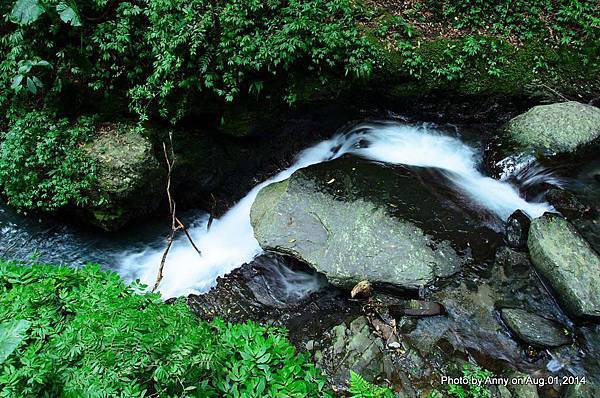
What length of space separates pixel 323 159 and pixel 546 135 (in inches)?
135

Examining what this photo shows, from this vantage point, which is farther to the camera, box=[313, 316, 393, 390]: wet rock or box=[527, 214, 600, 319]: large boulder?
box=[527, 214, 600, 319]: large boulder

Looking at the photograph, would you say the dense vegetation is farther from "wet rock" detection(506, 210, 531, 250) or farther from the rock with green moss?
"wet rock" detection(506, 210, 531, 250)

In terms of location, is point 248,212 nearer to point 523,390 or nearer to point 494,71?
point 523,390

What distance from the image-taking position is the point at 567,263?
455 cm

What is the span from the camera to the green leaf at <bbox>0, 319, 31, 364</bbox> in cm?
224

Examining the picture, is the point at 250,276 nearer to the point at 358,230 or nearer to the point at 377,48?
the point at 358,230

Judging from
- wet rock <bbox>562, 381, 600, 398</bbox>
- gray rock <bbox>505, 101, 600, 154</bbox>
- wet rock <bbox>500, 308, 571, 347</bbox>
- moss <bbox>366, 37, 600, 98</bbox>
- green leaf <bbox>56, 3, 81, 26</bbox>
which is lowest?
wet rock <bbox>562, 381, 600, 398</bbox>

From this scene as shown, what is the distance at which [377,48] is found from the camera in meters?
6.55

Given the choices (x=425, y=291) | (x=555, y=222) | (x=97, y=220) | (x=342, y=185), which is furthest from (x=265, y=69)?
(x=555, y=222)

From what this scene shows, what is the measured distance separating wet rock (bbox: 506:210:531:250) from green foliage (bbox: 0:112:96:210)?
5596 mm

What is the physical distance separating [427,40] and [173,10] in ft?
13.5

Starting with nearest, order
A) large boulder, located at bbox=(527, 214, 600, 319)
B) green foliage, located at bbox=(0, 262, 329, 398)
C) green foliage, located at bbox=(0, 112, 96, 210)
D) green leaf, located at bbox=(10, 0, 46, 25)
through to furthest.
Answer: green foliage, located at bbox=(0, 262, 329, 398)
large boulder, located at bbox=(527, 214, 600, 319)
green leaf, located at bbox=(10, 0, 46, 25)
green foliage, located at bbox=(0, 112, 96, 210)

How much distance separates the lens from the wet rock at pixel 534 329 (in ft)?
13.6

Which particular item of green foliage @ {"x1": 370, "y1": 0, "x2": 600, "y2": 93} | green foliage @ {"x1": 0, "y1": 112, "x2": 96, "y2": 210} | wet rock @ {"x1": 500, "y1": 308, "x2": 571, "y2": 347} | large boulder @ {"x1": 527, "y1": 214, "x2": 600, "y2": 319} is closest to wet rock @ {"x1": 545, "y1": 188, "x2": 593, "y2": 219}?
large boulder @ {"x1": 527, "y1": 214, "x2": 600, "y2": 319}
